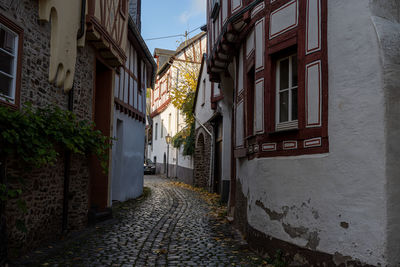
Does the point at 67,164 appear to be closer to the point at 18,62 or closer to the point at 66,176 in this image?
the point at 66,176

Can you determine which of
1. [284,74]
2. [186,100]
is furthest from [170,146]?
[284,74]

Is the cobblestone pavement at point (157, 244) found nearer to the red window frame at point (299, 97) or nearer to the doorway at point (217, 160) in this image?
the red window frame at point (299, 97)

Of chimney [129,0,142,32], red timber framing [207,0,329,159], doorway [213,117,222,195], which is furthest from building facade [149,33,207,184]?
red timber framing [207,0,329,159]

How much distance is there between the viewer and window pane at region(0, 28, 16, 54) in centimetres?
577

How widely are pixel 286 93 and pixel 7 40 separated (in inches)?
166

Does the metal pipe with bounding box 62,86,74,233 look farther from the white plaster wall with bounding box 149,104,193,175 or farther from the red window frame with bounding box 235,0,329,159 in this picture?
the white plaster wall with bounding box 149,104,193,175

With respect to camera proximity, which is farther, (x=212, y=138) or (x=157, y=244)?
(x=212, y=138)

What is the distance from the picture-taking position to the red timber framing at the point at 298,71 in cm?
536

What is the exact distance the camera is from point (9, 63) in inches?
234

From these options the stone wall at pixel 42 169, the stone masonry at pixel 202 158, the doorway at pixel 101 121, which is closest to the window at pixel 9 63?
the stone wall at pixel 42 169

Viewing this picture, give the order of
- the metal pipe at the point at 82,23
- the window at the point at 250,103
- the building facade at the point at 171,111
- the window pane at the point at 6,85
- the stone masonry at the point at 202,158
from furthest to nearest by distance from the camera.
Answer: the building facade at the point at 171,111 → the stone masonry at the point at 202,158 → the metal pipe at the point at 82,23 → the window at the point at 250,103 → the window pane at the point at 6,85

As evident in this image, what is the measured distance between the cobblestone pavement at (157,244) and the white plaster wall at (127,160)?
189 cm

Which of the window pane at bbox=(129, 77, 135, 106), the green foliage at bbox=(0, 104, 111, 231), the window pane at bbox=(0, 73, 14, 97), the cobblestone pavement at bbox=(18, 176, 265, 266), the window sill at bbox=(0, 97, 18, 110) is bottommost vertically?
the cobblestone pavement at bbox=(18, 176, 265, 266)

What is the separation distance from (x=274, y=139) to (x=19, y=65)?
156 inches
